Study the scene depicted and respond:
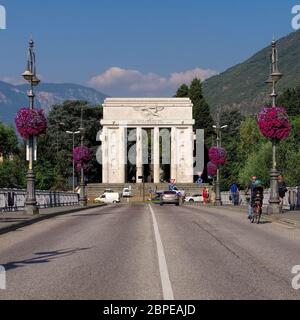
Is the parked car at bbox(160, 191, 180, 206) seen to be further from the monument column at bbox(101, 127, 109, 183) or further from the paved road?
the monument column at bbox(101, 127, 109, 183)

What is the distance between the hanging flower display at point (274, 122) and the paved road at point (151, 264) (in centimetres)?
1041

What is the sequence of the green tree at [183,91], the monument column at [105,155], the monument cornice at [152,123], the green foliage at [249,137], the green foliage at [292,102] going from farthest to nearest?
the green tree at [183,91]
the green foliage at [292,102]
the monument cornice at [152,123]
the monument column at [105,155]
the green foliage at [249,137]

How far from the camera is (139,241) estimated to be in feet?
56.4

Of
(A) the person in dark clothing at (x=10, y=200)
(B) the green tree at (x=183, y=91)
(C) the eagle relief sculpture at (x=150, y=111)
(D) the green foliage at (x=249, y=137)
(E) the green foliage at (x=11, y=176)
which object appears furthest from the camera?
(B) the green tree at (x=183, y=91)

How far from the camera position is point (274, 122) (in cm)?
2959

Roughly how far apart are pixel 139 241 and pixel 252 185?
28.3ft

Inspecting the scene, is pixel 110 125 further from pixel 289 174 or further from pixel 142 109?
pixel 289 174

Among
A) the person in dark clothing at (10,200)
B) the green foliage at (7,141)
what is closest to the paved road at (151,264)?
the person in dark clothing at (10,200)

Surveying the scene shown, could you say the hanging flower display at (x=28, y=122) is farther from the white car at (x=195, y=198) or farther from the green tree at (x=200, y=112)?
the green tree at (x=200, y=112)

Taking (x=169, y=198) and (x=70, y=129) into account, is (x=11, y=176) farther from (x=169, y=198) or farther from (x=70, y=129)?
(x=70, y=129)

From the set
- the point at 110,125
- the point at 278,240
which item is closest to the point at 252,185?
the point at 278,240

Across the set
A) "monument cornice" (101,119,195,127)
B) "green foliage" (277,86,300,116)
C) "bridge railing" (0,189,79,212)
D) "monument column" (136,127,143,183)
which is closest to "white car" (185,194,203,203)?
"monument cornice" (101,119,195,127)

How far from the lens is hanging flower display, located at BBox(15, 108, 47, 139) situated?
30.2m

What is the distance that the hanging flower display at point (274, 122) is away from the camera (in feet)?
97.2
